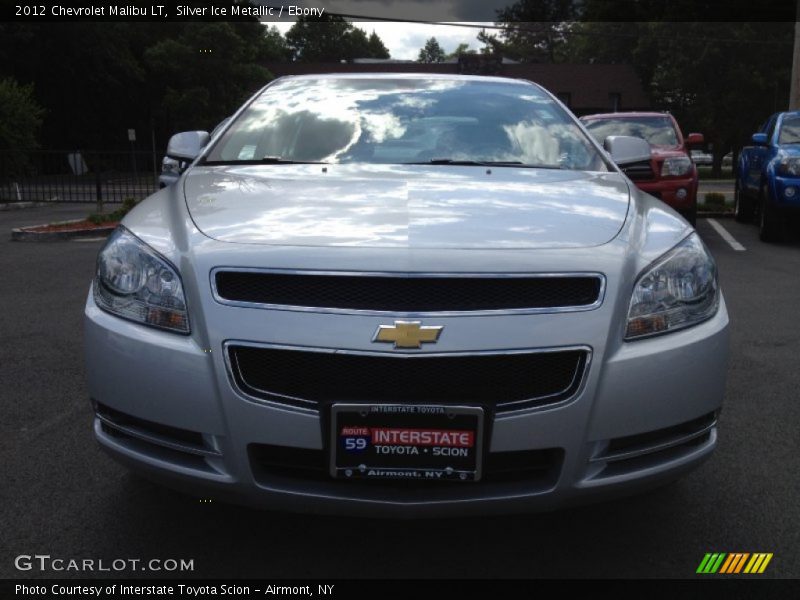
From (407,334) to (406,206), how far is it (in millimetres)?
659

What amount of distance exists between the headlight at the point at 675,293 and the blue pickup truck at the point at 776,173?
816 centimetres

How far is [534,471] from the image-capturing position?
2299mm

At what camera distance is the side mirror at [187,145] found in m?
4.07

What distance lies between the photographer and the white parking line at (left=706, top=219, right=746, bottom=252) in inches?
403

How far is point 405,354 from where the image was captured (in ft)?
7.13

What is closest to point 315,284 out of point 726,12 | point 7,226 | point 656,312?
point 656,312

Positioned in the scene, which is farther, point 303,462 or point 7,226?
point 7,226

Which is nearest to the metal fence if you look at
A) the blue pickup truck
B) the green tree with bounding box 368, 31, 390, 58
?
the blue pickup truck

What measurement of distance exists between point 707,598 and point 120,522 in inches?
69.6

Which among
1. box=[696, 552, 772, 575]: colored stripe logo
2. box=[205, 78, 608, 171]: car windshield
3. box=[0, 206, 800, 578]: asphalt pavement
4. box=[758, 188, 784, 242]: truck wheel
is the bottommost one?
box=[758, 188, 784, 242]: truck wheel

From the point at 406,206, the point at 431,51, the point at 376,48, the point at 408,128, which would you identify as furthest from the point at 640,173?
the point at 431,51

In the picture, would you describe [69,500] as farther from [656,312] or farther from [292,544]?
[656,312]

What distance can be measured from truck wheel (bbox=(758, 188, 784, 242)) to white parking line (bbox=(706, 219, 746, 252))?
1.14 feet

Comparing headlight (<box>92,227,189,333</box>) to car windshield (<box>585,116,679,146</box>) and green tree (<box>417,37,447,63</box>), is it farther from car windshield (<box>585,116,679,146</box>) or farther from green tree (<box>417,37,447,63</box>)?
green tree (<box>417,37,447,63</box>)
